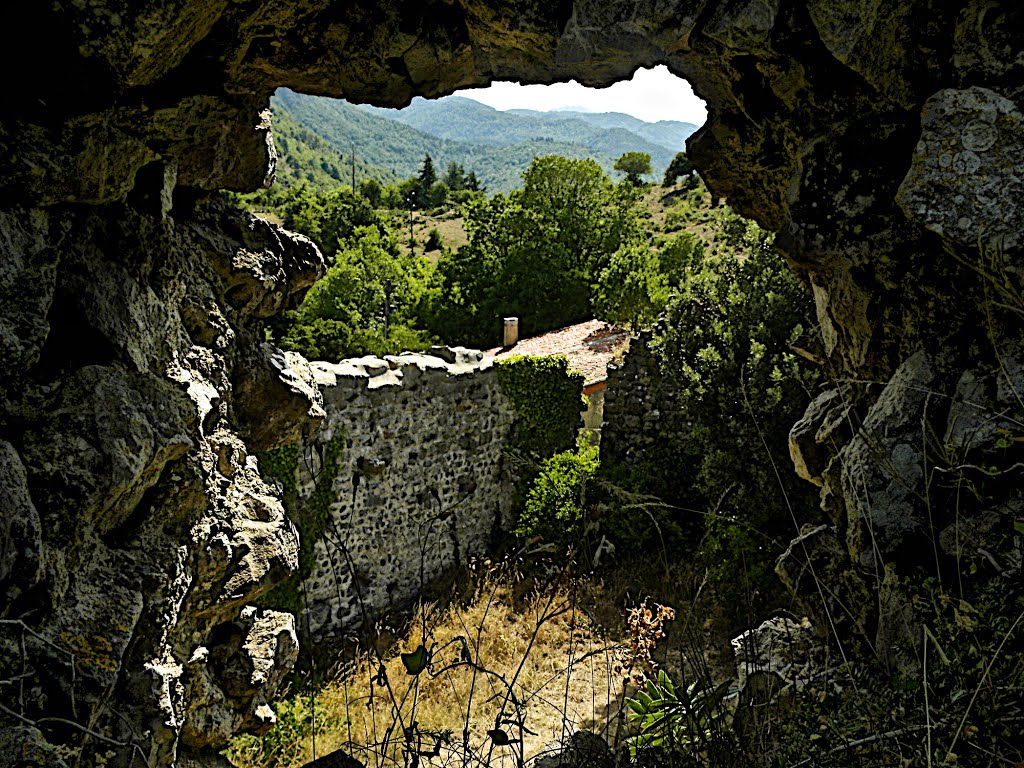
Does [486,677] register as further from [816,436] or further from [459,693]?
[816,436]

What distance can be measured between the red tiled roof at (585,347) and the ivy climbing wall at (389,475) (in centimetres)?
209

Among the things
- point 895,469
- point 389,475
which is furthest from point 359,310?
point 895,469

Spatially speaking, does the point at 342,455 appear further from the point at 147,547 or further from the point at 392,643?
the point at 147,547

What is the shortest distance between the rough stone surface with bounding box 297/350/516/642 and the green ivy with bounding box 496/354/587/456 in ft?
0.78

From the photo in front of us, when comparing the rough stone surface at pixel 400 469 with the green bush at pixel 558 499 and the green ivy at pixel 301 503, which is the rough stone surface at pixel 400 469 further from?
the green bush at pixel 558 499

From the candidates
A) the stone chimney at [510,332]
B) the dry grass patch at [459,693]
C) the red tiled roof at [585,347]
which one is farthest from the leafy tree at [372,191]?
the dry grass patch at [459,693]

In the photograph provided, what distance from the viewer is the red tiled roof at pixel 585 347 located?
1349 cm

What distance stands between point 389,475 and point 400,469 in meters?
0.20

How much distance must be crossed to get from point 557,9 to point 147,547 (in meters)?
2.93

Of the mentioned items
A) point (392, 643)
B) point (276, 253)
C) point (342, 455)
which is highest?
point (276, 253)

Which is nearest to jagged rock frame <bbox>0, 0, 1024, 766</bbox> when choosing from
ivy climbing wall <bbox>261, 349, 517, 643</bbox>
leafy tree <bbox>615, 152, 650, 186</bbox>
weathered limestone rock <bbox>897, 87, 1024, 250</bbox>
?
weathered limestone rock <bbox>897, 87, 1024, 250</bbox>

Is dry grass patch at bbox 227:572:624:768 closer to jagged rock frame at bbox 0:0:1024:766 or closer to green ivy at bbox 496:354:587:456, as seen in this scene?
green ivy at bbox 496:354:587:456

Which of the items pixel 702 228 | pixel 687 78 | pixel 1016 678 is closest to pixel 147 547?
pixel 1016 678

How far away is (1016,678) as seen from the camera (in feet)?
6.34
